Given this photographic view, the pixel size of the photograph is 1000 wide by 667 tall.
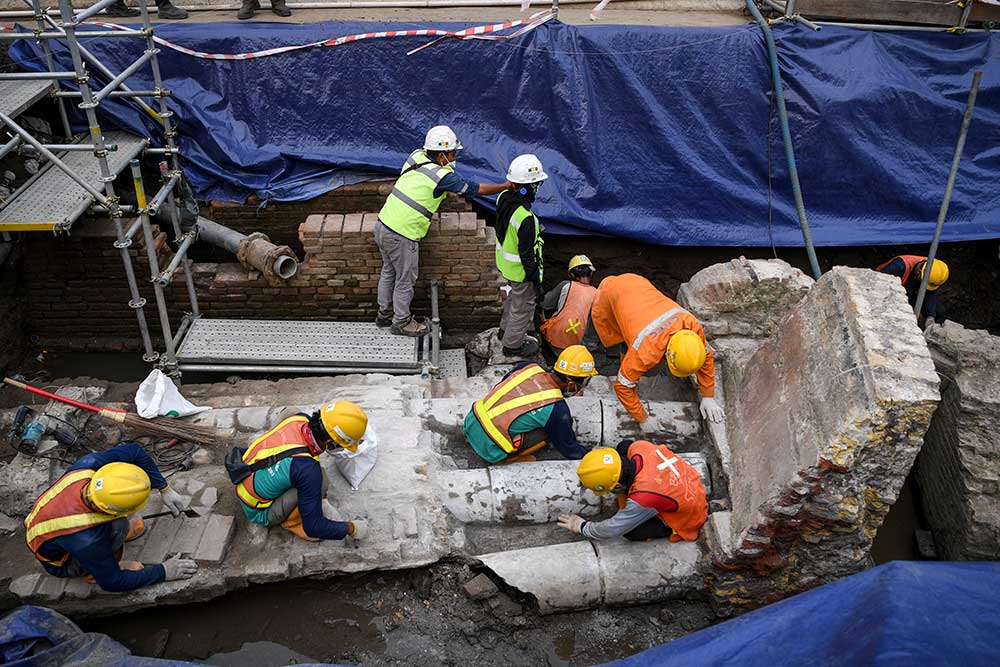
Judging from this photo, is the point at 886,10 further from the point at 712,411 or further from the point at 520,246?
the point at 712,411

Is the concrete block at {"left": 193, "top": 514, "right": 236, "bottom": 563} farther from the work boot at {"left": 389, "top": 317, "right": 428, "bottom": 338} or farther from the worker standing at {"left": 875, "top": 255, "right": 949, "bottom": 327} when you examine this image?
the worker standing at {"left": 875, "top": 255, "right": 949, "bottom": 327}

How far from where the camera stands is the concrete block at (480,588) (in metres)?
4.48

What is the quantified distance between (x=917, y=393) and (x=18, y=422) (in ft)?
17.5

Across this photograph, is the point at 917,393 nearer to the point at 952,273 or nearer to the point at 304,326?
the point at 304,326

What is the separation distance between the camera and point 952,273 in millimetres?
8297

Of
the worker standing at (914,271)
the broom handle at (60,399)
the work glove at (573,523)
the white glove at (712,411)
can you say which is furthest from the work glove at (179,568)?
the worker standing at (914,271)

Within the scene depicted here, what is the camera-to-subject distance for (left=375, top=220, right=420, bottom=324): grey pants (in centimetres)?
623

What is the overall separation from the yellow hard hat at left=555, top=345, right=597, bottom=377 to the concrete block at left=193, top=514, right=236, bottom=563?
7.47 feet

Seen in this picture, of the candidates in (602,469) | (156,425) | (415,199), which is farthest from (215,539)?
(415,199)

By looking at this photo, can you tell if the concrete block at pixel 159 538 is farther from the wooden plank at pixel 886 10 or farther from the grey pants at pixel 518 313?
the wooden plank at pixel 886 10

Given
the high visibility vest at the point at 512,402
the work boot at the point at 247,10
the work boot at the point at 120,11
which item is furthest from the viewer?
the work boot at the point at 120,11

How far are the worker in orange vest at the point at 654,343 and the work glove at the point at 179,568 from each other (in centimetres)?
286

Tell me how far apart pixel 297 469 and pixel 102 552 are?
1.10 metres

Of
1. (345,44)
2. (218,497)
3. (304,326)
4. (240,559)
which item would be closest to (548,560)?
(240,559)
